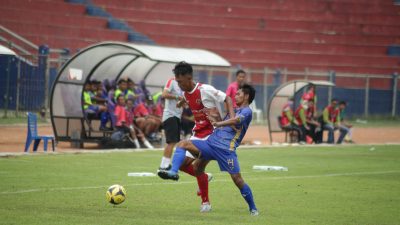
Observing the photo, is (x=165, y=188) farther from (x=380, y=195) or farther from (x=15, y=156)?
(x=15, y=156)

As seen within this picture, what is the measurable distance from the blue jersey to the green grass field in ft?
2.99

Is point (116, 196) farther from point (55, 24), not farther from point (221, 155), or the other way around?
point (55, 24)

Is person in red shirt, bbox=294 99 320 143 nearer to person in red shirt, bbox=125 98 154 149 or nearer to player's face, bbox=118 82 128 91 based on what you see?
person in red shirt, bbox=125 98 154 149

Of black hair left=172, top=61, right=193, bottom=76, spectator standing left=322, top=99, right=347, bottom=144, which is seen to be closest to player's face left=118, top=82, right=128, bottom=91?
spectator standing left=322, top=99, right=347, bottom=144

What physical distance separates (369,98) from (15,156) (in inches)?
1074

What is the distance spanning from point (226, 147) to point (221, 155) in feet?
0.42

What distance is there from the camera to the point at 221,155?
11.7 m

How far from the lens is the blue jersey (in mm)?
11766

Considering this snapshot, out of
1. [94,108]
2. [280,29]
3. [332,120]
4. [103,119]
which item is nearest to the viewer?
[103,119]

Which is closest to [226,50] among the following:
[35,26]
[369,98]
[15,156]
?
[369,98]

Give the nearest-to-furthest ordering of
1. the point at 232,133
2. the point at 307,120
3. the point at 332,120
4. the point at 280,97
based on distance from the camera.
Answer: the point at 232,133, the point at 307,120, the point at 332,120, the point at 280,97

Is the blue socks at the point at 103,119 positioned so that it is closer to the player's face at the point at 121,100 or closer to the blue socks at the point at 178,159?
the player's face at the point at 121,100

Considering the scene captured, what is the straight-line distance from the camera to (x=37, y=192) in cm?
1357

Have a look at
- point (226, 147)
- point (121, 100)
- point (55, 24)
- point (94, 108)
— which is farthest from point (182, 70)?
point (55, 24)
